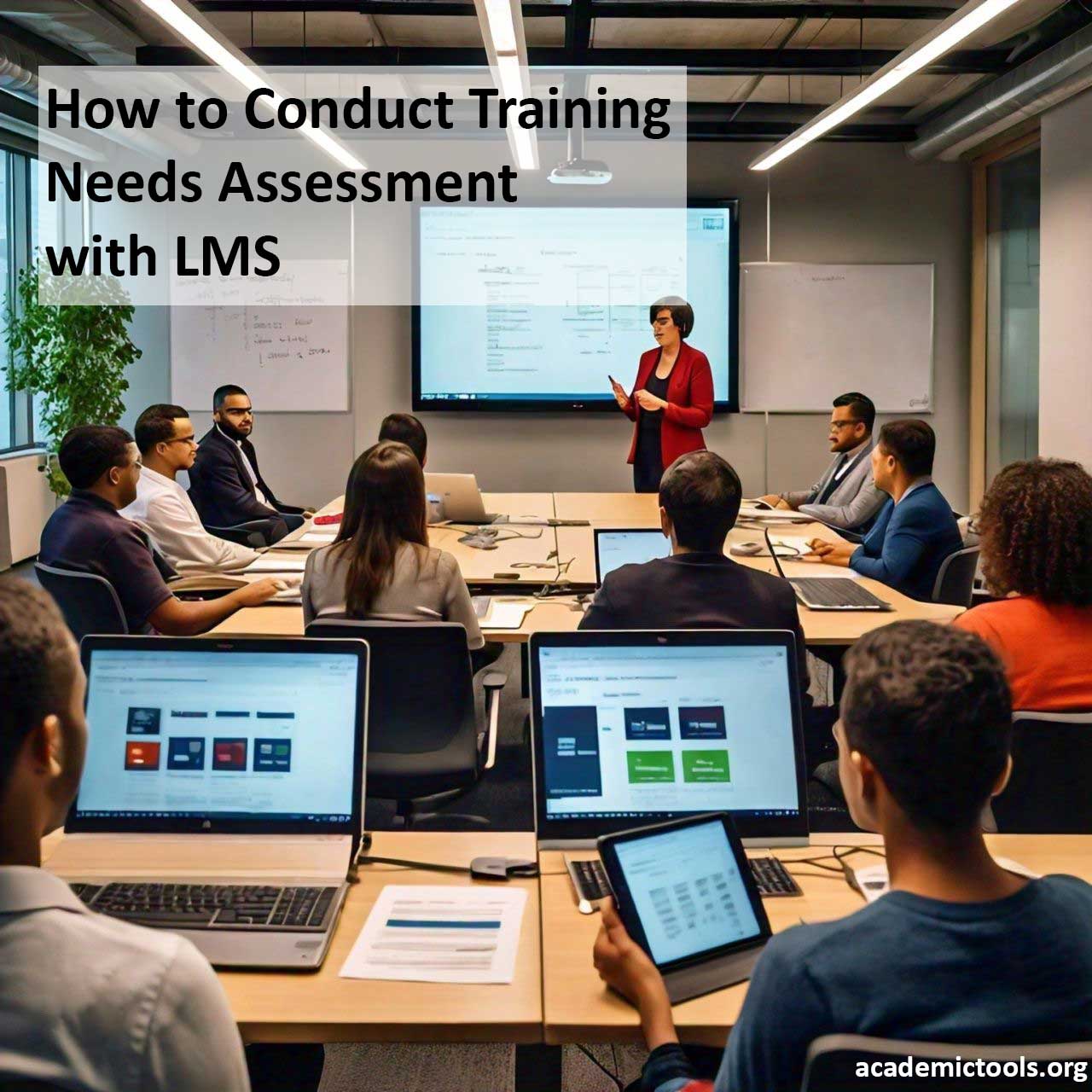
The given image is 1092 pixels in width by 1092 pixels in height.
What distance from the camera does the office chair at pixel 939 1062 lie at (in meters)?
1.03

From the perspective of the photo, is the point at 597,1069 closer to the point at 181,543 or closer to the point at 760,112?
the point at 181,543

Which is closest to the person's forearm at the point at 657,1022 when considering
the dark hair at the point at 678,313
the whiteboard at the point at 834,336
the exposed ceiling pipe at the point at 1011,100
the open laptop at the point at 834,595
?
the open laptop at the point at 834,595

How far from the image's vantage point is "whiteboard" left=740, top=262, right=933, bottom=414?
28.7ft

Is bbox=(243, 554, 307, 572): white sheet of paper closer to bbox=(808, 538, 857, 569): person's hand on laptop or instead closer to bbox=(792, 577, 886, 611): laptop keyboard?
bbox=(792, 577, 886, 611): laptop keyboard

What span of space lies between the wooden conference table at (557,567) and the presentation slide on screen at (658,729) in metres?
0.71

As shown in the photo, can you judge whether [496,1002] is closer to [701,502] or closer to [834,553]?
[701,502]

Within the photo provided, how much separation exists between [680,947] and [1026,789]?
106 centimetres

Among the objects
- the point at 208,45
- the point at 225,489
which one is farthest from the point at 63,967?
the point at 225,489

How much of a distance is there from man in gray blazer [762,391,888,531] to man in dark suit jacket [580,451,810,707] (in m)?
3.20

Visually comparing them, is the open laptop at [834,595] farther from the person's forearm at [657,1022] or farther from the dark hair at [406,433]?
the person's forearm at [657,1022]

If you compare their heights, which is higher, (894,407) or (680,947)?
(894,407)

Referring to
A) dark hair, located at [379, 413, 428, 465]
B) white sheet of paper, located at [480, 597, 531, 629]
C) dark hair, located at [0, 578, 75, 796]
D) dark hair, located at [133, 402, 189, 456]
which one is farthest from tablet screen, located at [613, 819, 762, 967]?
dark hair, located at [133, 402, 189, 456]

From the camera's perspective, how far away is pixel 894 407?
8.80 metres

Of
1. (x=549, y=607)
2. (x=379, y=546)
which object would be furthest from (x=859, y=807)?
(x=549, y=607)
